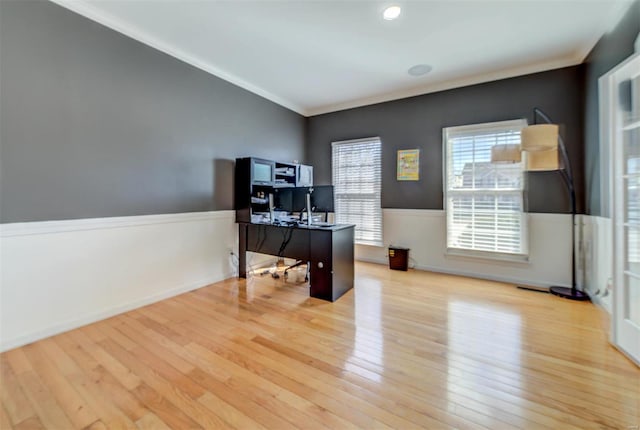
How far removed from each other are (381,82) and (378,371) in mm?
3642

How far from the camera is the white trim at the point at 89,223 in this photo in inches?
80.9

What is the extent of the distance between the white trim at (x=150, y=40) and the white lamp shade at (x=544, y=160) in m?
3.65

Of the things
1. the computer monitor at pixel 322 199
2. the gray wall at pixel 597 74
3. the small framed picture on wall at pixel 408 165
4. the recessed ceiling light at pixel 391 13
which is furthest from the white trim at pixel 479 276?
the recessed ceiling light at pixel 391 13

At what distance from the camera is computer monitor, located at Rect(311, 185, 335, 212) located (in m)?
3.05

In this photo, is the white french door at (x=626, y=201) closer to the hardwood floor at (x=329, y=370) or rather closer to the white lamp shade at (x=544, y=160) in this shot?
the hardwood floor at (x=329, y=370)

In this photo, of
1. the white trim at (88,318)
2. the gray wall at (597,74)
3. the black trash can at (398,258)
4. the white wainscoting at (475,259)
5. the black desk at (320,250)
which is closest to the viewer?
the white trim at (88,318)

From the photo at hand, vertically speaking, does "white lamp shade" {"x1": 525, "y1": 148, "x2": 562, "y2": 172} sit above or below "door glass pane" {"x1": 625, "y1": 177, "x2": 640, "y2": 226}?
above

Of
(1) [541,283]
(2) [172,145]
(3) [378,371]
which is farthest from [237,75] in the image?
(1) [541,283]

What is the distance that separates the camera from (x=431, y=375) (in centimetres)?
171

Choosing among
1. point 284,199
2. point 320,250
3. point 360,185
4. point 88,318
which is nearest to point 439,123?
point 360,185

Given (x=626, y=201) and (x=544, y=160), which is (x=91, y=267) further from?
(x=544, y=160)

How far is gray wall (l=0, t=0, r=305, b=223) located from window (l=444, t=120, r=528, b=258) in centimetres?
318

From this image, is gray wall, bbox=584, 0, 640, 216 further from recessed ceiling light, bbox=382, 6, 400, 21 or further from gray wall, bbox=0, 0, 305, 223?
gray wall, bbox=0, 0, 305, 223

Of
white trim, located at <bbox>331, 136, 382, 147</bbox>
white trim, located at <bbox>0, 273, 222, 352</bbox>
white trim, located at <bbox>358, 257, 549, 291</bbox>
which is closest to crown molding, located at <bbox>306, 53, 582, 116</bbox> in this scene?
white trim, located at <bbox>331, 136, 382, 147</bbox>
